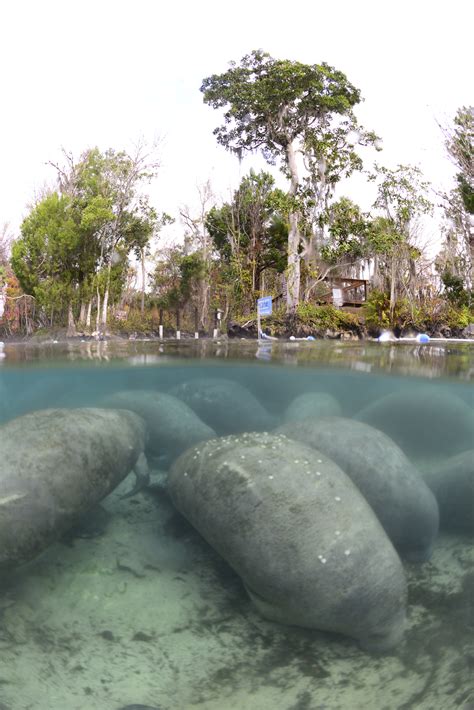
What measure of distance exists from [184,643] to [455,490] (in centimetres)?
262

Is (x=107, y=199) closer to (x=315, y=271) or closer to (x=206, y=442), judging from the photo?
(x=315, y=271)

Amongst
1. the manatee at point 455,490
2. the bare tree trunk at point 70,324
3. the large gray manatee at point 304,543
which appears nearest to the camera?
the large gray manatee at point 304,543

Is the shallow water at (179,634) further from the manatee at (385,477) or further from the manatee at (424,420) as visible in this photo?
the manatee at (424,420)

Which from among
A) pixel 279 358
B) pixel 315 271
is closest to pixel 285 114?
pixel 315 271

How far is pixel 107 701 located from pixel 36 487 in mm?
1330

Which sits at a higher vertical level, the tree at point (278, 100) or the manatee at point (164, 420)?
the tree at point (278, 100)

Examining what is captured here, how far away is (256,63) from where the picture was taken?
28.9 metres

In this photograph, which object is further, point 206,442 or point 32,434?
point 206,442

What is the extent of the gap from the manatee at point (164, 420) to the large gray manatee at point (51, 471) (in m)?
0.32

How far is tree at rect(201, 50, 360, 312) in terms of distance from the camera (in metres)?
27.8

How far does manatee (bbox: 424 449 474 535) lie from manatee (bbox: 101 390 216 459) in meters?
1.95

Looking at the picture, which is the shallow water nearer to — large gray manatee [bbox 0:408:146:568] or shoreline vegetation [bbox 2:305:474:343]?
large gray manatee [bbox 0:408:146:568]

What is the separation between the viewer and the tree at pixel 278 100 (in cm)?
2784

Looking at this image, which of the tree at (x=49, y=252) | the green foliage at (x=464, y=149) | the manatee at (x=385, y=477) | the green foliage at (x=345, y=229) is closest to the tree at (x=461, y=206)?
the green foliage at (x=464, y=149)
